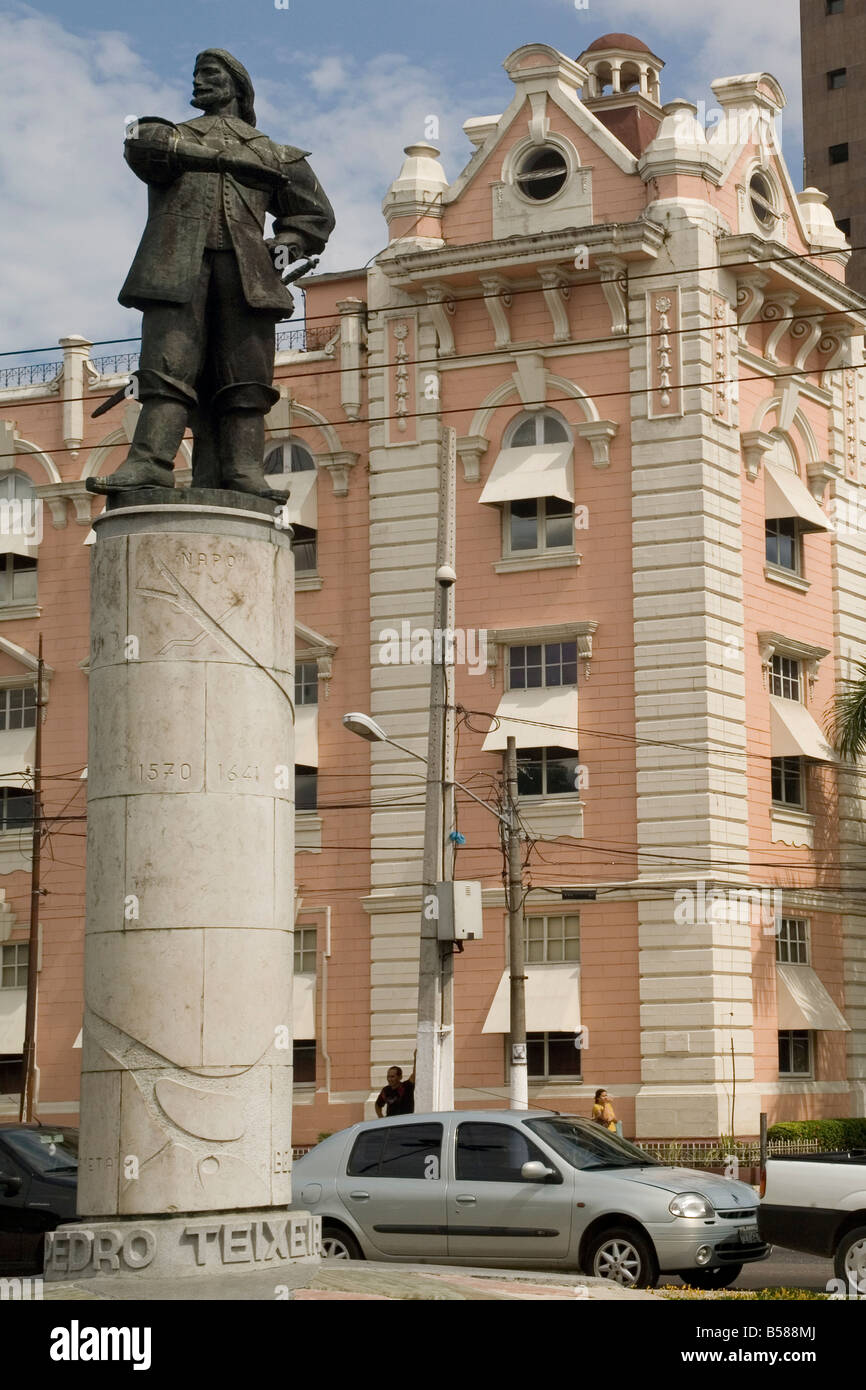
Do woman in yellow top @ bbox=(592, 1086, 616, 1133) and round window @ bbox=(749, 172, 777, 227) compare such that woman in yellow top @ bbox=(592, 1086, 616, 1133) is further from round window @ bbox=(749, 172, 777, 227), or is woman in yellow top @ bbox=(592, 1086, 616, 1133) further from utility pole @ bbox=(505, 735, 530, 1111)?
round window @ bbox=(749, 172, 777, 227)

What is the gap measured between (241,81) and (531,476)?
2355cm

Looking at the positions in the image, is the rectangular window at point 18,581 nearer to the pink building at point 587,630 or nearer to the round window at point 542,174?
the pink building at point 587,630

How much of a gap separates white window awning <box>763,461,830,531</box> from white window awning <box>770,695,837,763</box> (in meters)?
3.37

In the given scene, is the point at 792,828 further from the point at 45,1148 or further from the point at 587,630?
the point at 45,1148

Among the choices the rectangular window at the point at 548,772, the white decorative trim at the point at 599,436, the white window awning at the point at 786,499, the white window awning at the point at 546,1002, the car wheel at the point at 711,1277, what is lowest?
the car wheel at the point at 711,1277

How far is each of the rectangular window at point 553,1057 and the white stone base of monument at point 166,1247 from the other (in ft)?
80.0

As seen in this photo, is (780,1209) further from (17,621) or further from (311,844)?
(17,621)

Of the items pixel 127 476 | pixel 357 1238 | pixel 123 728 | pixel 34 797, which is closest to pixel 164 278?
pixel 127 476

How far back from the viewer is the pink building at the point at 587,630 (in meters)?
37.5

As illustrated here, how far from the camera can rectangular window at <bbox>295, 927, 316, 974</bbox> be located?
132 ft

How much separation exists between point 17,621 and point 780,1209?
94.5 feet

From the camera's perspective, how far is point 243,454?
15211 mm

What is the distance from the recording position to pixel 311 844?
40.6m

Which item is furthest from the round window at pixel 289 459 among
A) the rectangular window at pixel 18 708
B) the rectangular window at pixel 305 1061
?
the rectangular window at pixel 305 1061
